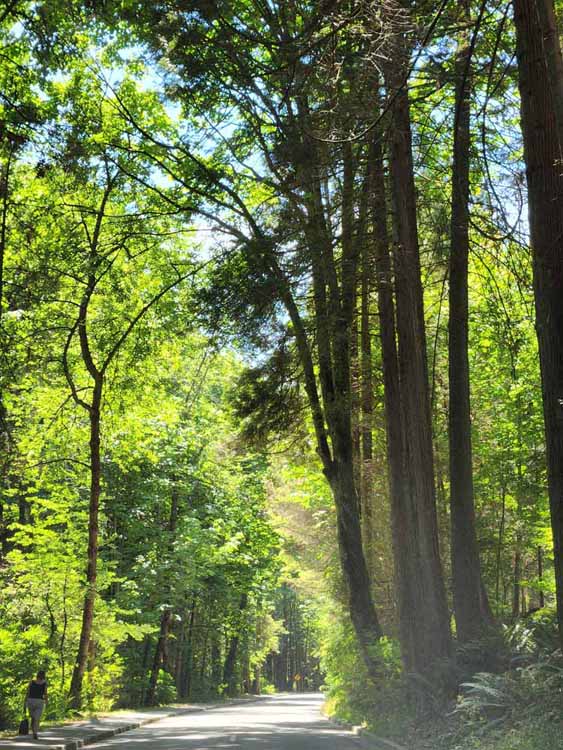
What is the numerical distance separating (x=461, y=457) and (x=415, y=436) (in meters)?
0.81

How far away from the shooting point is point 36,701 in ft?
50.4

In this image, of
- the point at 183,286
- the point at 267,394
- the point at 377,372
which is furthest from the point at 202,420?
the point at 267,394

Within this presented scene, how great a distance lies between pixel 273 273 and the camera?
12492 mm

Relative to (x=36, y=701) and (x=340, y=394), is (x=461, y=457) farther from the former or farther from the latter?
(x=36, y=701)

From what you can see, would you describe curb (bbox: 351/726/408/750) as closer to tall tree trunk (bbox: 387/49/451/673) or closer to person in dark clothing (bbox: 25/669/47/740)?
tall tree trunk (bbox: 387/49/451/673)

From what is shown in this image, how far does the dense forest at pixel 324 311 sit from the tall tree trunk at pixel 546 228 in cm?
3

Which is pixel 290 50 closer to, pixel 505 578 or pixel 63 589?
pixel 63 589

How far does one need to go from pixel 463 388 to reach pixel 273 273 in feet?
12.3

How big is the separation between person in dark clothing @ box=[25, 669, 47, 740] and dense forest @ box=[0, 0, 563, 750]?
12.6 feet

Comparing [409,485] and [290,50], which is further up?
[290,50]

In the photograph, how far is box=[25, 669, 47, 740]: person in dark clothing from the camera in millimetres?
15047

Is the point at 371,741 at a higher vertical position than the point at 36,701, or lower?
lower

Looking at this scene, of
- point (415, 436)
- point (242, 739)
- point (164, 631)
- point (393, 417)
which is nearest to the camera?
point (415, 436)

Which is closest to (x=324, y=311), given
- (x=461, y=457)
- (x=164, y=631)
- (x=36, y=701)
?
(x=461, y=457)
